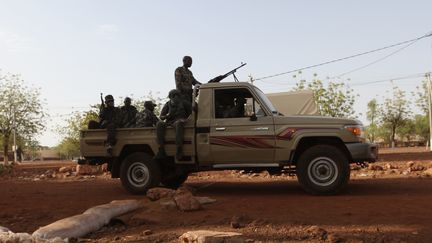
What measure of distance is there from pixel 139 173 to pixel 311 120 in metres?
3.59

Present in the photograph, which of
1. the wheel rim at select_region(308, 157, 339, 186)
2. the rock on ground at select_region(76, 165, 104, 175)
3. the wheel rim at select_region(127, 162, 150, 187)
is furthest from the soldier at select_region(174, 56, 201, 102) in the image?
the rock on ground at select_region(76, 165, 104, 175)

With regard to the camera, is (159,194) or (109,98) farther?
(109,98)

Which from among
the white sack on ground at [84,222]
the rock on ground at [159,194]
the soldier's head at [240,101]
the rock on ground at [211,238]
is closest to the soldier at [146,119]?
the soldier's head at [240,101]

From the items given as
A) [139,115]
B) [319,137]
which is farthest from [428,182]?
[139,115]

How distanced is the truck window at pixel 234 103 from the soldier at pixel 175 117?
64 cm

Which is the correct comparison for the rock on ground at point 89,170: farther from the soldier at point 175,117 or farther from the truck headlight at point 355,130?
the truck headlight at point 355,130

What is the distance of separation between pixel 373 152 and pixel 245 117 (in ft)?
7.95

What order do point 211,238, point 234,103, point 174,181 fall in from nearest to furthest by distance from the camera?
point 211,238 < point 234,103 < point 174,181

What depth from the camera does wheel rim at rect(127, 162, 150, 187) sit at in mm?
9566

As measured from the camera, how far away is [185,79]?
9805mm

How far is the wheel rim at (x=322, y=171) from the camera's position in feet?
28.0

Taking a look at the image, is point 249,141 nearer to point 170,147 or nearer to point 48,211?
point 170,147

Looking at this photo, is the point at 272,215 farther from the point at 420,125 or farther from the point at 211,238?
the point at 420,125

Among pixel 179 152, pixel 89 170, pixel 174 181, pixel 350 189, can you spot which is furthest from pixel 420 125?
pixel 179 152
